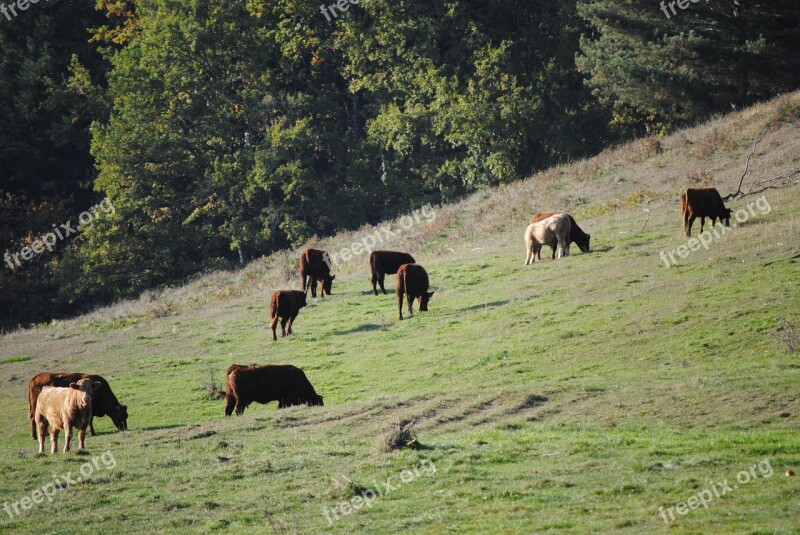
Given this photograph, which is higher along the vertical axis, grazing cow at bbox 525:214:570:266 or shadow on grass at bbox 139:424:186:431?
grazing cow at bbox 525:214:570:266

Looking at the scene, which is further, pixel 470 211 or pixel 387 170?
pixel 387 170

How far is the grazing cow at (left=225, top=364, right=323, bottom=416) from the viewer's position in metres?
21.9

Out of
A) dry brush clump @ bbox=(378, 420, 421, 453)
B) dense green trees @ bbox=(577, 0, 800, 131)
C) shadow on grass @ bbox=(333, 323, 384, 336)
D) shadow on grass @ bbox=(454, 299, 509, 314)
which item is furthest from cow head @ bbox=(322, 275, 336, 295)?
dry brush clump @ bbox=(378, 420, 421, 453)

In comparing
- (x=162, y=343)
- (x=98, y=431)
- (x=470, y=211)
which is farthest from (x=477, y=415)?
(x=470, y=211)

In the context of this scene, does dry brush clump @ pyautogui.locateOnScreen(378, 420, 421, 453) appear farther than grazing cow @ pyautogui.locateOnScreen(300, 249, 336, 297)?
No

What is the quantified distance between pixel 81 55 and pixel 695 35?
153 feet

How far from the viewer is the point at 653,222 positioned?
35281 millimetres

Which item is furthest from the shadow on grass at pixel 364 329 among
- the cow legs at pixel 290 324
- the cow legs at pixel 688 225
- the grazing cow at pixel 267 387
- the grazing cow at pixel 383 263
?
the cow legs at pixel 688 225

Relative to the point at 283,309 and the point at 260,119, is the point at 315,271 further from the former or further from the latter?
the point at 260,119

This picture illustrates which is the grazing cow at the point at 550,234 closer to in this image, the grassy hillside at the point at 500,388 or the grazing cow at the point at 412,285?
the grassy hillside at the point at 500,388

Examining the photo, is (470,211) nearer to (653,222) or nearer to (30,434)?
(653,222)

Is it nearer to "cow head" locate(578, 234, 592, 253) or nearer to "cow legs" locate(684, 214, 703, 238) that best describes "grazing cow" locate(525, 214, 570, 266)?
"cow head" locate(578, 234, 592, 253)

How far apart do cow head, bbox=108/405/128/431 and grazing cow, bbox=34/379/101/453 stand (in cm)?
263

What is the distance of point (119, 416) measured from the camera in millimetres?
22266
